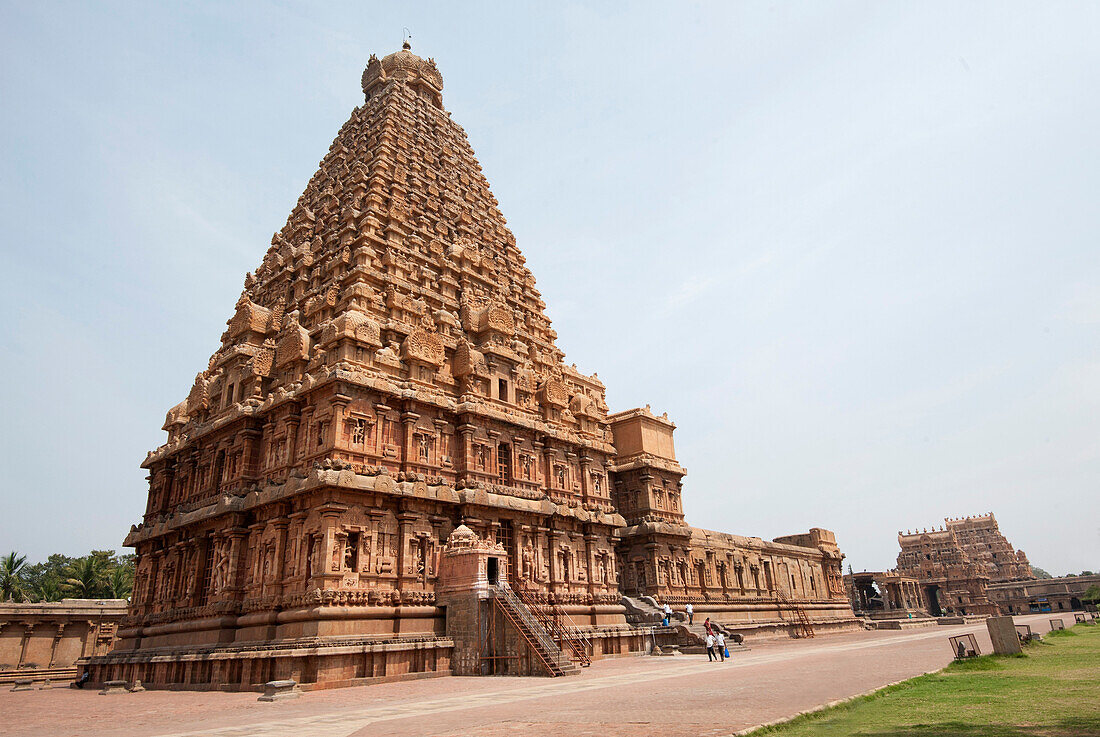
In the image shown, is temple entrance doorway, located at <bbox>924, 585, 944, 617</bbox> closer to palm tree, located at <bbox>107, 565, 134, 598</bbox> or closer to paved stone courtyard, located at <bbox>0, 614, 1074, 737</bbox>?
paved stone courtyard, located at <bbox>0, 614, 1074, 737</bbox>

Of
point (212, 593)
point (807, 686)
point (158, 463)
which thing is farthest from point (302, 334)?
point (807, 686)

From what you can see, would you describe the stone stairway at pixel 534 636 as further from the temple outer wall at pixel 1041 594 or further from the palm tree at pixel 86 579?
the temple outer wall at pixel 1041 594

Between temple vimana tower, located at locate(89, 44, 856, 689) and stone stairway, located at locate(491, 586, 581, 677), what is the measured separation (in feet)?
0.22

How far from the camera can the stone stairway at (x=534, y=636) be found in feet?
68.4

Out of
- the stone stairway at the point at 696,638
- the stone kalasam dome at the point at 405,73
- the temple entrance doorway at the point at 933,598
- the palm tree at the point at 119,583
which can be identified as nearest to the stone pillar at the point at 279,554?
the stone stairway at the point at 696,638

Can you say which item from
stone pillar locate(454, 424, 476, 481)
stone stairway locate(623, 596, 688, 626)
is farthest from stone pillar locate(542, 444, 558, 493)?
stone stairway locate(623, 596, 688, 626)

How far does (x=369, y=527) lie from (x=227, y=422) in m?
9.57

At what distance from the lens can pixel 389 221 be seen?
34469mm

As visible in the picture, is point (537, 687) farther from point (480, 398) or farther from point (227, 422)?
point (227, 422)

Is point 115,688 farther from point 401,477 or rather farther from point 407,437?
point 407,437

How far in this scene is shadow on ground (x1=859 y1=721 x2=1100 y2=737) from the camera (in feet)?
25.2

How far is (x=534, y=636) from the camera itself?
2170cm

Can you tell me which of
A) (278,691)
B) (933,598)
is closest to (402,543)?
(278,691)

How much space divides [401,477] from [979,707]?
20.6 m
